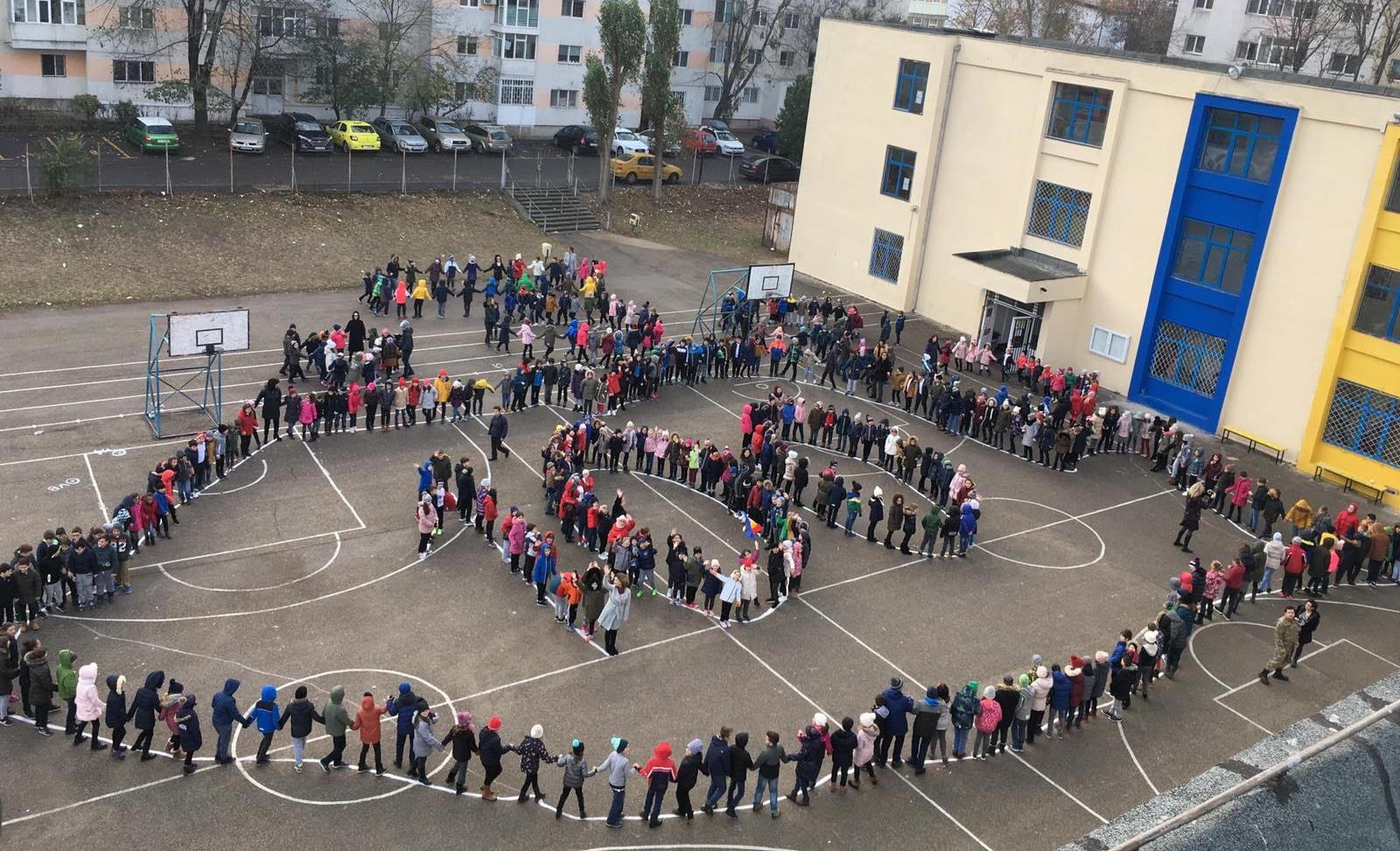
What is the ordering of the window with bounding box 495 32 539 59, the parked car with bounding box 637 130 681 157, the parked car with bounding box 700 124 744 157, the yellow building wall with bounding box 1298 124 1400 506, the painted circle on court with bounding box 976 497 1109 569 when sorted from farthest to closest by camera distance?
1. the parked car with bounding box 700 124 744 157
2. the window with bounding box 495 32 539 59
3. the parked car with bounding box 637 130 681 157
4. the yellow building wall with bounding box 1298 124 1400 506
5. the painted circle on court with bounding box 976 497 1109 569

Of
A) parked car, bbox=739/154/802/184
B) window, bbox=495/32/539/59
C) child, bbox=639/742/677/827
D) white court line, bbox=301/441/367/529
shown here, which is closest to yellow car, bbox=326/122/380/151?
window, bbox=495/32/539/59

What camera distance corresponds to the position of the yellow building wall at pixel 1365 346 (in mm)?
30984

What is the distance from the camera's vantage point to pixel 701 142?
66.0 m

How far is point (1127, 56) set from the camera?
37000 millimetres

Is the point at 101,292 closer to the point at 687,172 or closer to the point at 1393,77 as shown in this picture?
the point at 687,172

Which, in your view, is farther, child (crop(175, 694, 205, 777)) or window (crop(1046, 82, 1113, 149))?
window (crop(1046, 82, 1113, 149))

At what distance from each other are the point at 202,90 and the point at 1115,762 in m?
48.4

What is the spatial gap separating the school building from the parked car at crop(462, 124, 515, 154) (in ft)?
62.0

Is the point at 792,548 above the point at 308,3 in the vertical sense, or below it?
below

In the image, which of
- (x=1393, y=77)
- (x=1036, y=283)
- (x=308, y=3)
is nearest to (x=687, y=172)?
(x=308, y=3)

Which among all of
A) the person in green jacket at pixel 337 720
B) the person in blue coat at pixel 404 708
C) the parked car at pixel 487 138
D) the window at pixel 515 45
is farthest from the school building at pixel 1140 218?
the person in green jacket at pixel 337 720

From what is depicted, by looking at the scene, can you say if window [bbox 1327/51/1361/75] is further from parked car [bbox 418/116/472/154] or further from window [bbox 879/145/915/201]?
parked car [bbox 418/116/472/154]

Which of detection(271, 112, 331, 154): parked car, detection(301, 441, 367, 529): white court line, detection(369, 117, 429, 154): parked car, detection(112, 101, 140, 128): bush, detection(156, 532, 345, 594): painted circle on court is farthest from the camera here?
detection(369, 117, 429, 154): parked car

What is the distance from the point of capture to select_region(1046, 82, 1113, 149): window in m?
37.7
